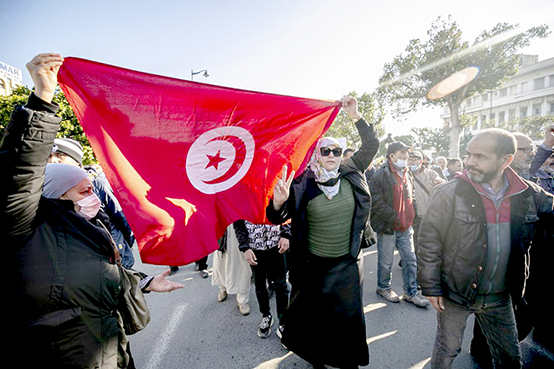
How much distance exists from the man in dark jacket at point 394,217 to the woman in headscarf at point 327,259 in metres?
1.36

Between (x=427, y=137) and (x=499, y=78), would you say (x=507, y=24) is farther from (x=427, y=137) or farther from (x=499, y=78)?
(x=427, y=137)

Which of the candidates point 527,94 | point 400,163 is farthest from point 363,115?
point 527,94

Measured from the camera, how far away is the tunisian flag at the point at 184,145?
1.81 m

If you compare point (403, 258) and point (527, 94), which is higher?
point (527, 94)

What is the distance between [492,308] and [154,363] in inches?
127

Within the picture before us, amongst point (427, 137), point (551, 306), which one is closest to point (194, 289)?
point (551, 306)

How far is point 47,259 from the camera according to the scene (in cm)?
122

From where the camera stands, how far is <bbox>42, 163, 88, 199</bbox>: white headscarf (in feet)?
4.64

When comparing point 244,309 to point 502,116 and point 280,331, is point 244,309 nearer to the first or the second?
point 280,331

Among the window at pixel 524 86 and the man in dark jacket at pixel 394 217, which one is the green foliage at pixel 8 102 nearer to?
the man in dark jacket at pixel 394 217

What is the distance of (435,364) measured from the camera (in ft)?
6.70

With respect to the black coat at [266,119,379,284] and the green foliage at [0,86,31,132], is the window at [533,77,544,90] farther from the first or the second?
the green foliage at [0,86,31,132]

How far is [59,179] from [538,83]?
8208 cm

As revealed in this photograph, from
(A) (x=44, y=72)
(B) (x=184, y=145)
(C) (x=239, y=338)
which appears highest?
(A) (x=44, y=72)
